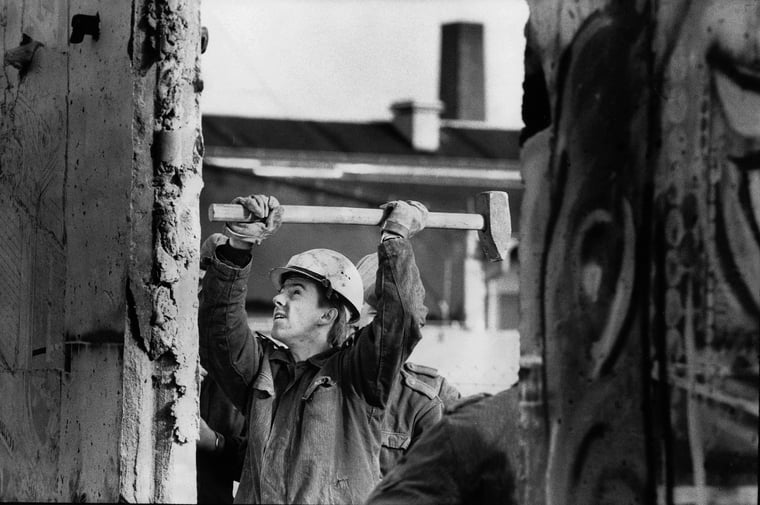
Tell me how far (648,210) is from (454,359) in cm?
Answer: 1103

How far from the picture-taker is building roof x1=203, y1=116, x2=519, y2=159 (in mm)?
28000

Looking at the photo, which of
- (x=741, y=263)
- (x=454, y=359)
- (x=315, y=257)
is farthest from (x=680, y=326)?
(x=454, y=359)

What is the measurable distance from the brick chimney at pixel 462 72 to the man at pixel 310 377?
28090 millimetres

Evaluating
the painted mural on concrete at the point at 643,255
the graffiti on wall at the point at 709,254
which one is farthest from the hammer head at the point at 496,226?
the graffiti on wall at the point at 709,254

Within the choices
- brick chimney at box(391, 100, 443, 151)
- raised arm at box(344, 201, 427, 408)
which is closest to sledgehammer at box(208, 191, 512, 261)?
raised arm at box(344, 201, 427, 408)

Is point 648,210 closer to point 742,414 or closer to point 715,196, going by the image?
point 715,196

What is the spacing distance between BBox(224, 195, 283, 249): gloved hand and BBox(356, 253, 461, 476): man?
95cm

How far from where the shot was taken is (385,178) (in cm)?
2844

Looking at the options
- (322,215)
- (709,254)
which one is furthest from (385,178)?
(709,254)

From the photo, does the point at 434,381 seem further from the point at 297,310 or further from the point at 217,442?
the point at 217,442

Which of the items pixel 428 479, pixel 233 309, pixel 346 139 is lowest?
pixel 428 479

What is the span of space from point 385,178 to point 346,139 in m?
1.25

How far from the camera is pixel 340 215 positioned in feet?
26.9

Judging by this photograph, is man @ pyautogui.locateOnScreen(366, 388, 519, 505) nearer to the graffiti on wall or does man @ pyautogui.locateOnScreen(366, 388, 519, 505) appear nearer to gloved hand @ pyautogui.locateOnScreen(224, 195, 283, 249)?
the graffiti on wall
